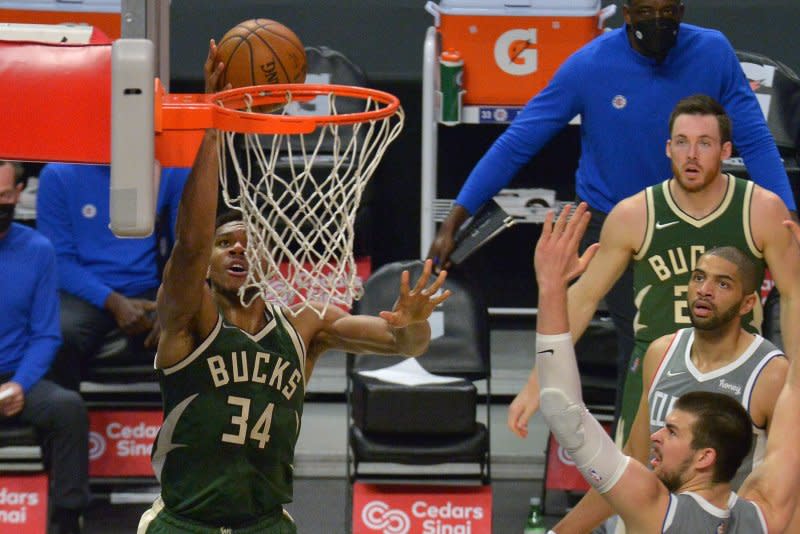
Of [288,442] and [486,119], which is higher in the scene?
[486,119]

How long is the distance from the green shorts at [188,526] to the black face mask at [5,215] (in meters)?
2.39

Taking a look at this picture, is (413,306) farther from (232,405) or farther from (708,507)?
(708,507)

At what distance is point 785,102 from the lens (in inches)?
292

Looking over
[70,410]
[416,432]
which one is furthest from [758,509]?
[70,410]

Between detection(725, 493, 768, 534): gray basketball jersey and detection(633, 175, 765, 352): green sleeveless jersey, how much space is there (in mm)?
1497

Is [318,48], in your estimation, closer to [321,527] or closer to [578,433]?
[321,527]

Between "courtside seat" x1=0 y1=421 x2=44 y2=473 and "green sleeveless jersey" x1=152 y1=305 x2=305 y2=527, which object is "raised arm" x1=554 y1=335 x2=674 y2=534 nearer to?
"green sleeveless jersey" x1=152 y1=305 x2=305 y2=527

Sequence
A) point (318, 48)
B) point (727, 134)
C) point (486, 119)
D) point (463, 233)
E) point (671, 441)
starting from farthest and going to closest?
point (318, 48), point (486, 119), point (463, 233), point (727, 134), point (671, 441)

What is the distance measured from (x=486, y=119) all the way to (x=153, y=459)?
3269 mm

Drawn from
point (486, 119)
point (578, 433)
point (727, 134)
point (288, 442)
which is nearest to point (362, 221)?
point (486, 119)

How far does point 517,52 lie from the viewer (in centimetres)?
733

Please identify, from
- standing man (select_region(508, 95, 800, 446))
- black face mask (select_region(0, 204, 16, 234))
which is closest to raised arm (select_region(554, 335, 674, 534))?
standing man (select_region(508, 95, 800, 446))

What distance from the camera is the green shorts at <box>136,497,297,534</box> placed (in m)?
4.45

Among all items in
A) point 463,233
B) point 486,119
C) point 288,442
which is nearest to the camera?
point 288,442
